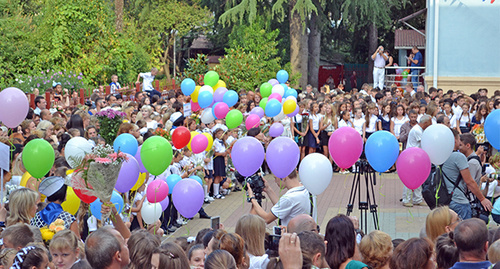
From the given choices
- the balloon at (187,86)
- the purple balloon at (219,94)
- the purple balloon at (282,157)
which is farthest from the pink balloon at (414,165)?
the balloon at (187,86)

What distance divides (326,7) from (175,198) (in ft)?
75.2

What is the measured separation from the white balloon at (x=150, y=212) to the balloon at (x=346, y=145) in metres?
2.64

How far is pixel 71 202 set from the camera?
7.96 metres

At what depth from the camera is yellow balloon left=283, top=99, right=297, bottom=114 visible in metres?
14.8

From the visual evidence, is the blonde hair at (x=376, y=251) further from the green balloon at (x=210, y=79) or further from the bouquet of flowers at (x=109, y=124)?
the green balloon at (x=210, y=79)

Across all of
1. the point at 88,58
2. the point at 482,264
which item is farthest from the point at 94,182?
the point at 88,58

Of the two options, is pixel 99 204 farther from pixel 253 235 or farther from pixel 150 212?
pixel 253 235

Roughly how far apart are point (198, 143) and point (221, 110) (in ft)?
6.80

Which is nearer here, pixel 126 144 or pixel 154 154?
pixel 154 154

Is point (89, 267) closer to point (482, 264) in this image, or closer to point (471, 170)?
point (482, 264)

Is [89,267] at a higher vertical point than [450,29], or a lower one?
lower

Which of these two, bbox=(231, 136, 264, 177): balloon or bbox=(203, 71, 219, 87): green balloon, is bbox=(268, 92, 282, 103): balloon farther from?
bbox=(231, 136, 264, 177): balloon

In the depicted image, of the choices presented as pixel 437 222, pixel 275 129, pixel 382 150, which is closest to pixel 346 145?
pixel 382 150

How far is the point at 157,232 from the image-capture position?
8.19 meters
